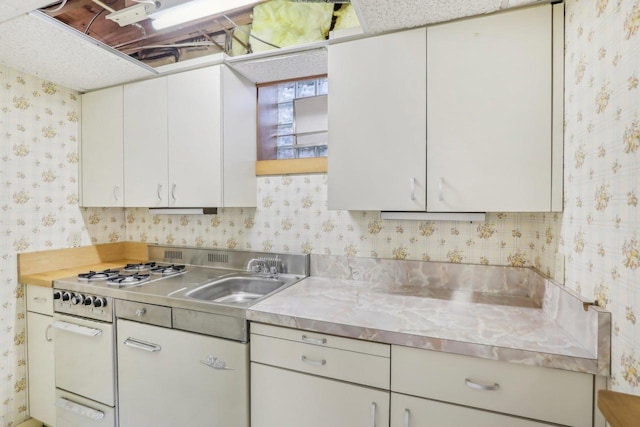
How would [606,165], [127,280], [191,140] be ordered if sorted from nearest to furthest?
[606,165] → [127,280] → [191,140]

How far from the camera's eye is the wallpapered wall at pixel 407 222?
0.83 m

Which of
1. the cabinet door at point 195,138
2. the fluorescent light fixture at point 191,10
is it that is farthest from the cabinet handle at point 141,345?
the fluorescent light fixture at point 191,10

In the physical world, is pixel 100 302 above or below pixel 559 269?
below

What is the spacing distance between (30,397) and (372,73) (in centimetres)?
281

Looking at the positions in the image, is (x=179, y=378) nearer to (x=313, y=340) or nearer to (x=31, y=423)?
(x=313, y=340)

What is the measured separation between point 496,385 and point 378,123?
43.5 inches

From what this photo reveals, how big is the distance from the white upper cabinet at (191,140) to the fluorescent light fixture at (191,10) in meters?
0.32

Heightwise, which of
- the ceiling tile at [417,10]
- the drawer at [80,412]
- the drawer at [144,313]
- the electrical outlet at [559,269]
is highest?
the ceiling tile at [417,10]

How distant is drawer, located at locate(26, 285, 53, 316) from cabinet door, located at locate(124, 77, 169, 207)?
69cm

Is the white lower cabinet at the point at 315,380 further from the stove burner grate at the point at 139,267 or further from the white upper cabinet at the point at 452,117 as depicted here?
the stove burner grate at the point at 139,267

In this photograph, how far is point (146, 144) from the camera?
6.44 feet

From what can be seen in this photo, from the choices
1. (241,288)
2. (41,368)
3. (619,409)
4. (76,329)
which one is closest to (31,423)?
(41,368)

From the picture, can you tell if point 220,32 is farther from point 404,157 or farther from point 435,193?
point 435,193

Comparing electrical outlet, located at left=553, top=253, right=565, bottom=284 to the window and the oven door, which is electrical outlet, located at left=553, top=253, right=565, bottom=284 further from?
the oven door
